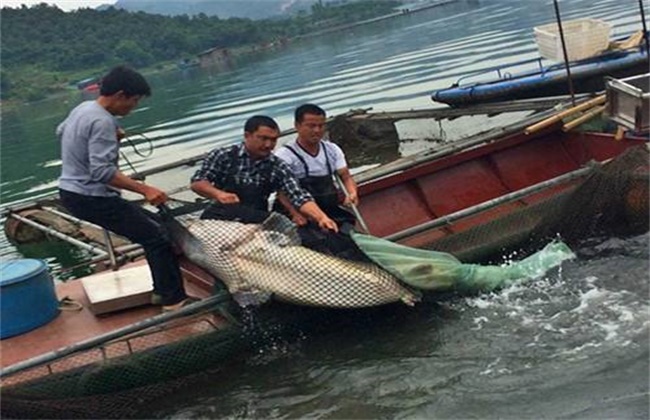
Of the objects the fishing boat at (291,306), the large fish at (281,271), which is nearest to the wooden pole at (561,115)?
the fishing boat at (291,306)

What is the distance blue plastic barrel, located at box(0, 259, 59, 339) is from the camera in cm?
583

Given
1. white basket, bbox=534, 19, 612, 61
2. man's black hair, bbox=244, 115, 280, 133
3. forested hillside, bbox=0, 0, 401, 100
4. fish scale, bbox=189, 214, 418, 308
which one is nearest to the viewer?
fish scale, bbox=189, 214, 418, 308

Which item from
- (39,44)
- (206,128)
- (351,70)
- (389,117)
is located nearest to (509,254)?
(389,117)

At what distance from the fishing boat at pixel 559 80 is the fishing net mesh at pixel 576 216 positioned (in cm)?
896

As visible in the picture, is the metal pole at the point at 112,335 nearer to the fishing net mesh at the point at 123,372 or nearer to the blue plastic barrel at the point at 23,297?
the fishing net mesh at the point at 123,372

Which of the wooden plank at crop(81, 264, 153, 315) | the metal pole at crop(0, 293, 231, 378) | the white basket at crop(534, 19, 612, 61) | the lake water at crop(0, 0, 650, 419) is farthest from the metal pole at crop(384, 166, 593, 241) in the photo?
the white basket at crop(534, 19, 612, 61)

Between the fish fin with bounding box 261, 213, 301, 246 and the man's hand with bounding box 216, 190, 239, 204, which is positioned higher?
the man's hand with bounding box 216, 190, 239, 204

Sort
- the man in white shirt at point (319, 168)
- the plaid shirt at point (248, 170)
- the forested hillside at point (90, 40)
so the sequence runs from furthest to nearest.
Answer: the forested hillside at point (90, 40), the man in white shirt at point (319, 168), the plaid shirt at point (248, 170)

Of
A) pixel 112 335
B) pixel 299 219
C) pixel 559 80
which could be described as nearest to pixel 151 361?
pixel 112 335

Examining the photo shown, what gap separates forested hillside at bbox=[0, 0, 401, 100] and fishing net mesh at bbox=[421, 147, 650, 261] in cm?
7238

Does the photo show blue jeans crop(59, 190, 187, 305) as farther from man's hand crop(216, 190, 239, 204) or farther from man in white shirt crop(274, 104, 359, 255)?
man in white shirt crop(274, 104, 359, 255)

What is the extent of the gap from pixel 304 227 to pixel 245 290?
804 mm

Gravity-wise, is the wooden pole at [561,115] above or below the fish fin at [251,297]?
above

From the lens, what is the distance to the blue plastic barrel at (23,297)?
5.83m
